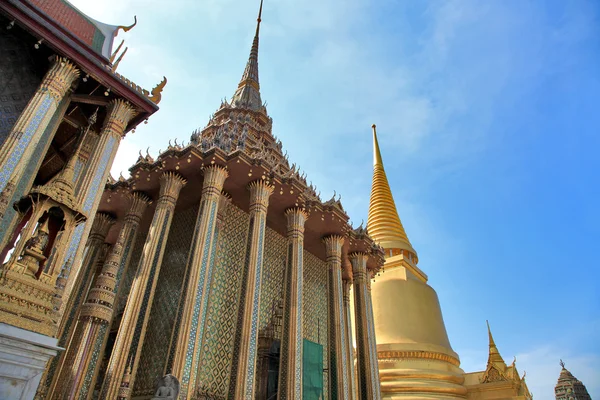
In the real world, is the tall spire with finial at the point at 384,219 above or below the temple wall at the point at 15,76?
above

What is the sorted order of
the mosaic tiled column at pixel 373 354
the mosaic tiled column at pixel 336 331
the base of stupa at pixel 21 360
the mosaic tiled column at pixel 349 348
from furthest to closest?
the mosaic tiled column at pixel 373 354, the mosaic tiled column at pixel 349 348, the mosaic tiled column at pixel 336 331, the base of stupa at pixel 21 360

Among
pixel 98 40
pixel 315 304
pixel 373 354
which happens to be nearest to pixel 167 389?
pixel 98 40

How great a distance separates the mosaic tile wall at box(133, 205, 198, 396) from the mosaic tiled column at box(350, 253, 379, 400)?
6020 mm

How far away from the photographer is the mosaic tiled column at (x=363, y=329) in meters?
12.9

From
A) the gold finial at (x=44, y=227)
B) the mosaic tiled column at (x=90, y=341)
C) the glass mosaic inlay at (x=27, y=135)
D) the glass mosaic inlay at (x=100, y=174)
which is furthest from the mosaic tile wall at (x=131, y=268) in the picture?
the gold finial at (x=44, y=227)

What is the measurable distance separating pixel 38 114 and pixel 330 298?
9077 millimetres

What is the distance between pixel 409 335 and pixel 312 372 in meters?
8.23

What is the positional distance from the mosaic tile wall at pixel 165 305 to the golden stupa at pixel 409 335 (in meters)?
10.1

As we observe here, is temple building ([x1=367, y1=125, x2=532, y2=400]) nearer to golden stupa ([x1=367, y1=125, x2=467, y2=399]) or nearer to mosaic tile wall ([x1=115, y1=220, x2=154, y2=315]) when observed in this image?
golden stupa ([x1=367, y1=125, x2=467, y2=399])

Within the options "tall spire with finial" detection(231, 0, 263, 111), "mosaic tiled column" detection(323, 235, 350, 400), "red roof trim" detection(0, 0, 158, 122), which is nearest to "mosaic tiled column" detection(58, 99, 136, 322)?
"red roof trim" detection(0, 0, 158, 122)

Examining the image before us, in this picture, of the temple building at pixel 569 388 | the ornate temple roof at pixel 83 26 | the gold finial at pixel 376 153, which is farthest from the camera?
the temple building at pixel 569 388

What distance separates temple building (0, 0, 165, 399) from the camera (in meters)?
4.06

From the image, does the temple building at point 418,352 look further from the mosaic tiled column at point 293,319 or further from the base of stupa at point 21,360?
the base of stupa at point 21,360

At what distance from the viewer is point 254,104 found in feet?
62.5
